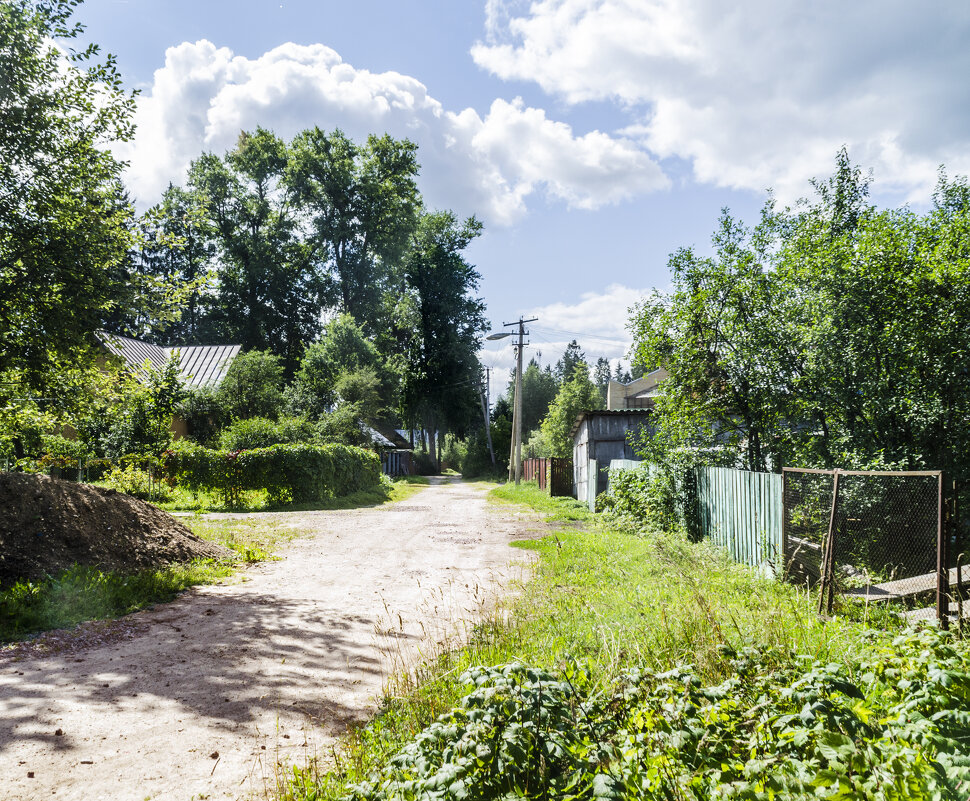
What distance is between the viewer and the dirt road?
3.28 meters

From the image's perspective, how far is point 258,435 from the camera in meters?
21.8

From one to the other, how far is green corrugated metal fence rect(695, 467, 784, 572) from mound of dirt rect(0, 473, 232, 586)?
847 centimetres

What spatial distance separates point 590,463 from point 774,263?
10.6 m

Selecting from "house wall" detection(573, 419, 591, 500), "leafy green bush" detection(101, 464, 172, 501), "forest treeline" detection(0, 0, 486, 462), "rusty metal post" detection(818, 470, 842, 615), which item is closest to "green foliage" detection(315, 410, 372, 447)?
"forest treeline" detection(0, 0, 486, 462)

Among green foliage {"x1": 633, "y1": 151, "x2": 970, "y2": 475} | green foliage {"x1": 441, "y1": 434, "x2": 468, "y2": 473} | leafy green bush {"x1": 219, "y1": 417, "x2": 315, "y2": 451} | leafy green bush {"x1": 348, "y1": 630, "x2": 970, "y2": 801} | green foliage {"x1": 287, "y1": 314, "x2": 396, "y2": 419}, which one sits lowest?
green foliage {"x1": 441, "y1": 434, "x2": 468, "y2": 473}

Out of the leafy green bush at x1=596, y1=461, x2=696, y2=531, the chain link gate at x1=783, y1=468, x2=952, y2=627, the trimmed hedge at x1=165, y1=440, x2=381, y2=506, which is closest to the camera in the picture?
the chain link gate at x1=783, y1=468, x2=952, y2=627

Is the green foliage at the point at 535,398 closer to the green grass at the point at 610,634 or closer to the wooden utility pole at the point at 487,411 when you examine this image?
the wooden utility pole at the point at 487,411

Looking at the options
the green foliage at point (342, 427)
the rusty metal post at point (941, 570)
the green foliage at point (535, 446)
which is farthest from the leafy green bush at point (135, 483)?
the green foliage at point (535, 446)

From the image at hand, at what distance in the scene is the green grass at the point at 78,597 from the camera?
5.80 meters

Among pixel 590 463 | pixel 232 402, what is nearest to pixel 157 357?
pixel 232 402

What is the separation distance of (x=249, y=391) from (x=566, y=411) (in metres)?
→ 21.1

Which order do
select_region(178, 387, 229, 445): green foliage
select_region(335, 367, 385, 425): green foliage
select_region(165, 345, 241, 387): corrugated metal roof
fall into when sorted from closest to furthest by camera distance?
1. select_region(178, 387, 229, 445): green foliage
2. select_region(165, 345, 241, 387): corrugated metal roof
3. select_region(335, 367, 385, 425): green foliage

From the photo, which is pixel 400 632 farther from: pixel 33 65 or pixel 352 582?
pixel 33 65

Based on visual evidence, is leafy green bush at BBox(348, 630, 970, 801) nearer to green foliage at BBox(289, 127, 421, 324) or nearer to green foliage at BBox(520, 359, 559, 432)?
green foliage at BBox(289, 127, 421, 324)
